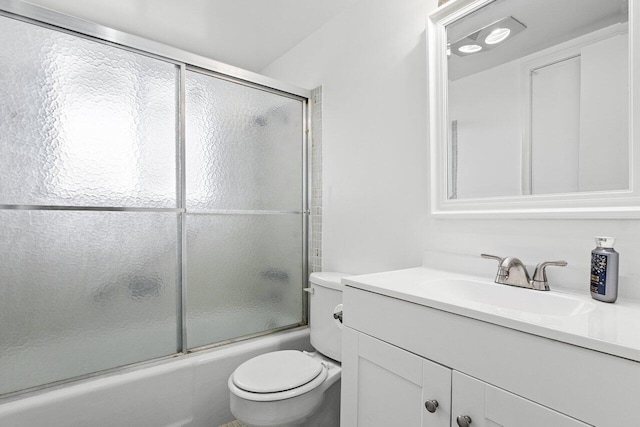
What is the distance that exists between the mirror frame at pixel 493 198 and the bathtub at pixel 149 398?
1300 millimetres

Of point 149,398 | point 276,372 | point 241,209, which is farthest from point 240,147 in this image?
point 149,398

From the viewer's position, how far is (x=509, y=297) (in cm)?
97

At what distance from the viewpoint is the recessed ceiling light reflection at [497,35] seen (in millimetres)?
1135

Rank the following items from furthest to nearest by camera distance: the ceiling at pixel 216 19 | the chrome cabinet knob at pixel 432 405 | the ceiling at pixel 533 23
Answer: the ceiling at pixel 216 19 < the ceiling at pixel 533 23 < the chrome cabinet knob at pixel 432 405

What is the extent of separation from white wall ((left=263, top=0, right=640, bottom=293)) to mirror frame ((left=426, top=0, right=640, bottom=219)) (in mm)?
40

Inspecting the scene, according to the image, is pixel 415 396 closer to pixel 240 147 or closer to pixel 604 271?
pixel 604 271

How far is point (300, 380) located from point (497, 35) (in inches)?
60.0

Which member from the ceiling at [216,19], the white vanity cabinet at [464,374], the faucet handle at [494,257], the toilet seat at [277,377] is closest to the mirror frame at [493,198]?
the faucet handle at [494,257]

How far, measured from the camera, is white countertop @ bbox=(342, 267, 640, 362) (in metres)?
0.55

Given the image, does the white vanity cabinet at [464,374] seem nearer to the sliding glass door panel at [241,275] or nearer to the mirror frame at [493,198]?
the mirror frame at [493,198]

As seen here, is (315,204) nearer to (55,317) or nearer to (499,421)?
(55,317)

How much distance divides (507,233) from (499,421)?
627mm

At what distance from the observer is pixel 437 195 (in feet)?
4.28

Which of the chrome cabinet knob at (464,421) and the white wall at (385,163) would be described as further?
the white wall at (385,163)
